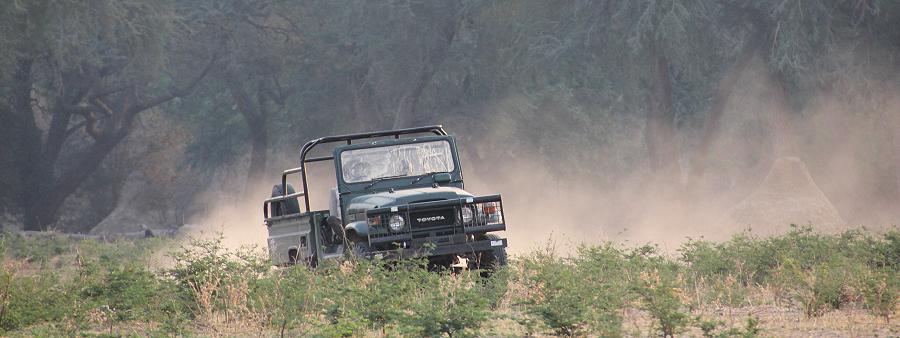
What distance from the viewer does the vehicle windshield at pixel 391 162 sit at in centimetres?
1912

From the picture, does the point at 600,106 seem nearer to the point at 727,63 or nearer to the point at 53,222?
the point at 727,63

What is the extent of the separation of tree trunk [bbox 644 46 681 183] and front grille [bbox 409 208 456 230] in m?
25.0

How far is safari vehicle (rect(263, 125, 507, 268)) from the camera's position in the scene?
57.4ft

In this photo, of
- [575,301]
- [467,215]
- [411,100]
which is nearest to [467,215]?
[467,215]

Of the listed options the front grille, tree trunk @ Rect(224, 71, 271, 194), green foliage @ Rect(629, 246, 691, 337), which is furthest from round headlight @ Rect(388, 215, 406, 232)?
tree trunk @ Rect(224, 71, 271, 194)

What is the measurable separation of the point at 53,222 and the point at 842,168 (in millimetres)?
29426

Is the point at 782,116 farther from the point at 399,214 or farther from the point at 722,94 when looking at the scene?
the point at 399,214

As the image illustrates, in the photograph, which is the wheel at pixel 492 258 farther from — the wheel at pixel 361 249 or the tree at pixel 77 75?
the tree at pixel 77 75

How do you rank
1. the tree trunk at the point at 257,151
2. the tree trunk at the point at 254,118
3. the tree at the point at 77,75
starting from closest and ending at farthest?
the tree at the point at 77,75, the tree trunk at the point at 254,118, the tree trunk at the point at 257,151

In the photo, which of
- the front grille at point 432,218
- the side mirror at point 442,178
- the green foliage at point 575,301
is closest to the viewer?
the green foliage at point 575,301

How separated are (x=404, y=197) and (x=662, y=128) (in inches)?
1046

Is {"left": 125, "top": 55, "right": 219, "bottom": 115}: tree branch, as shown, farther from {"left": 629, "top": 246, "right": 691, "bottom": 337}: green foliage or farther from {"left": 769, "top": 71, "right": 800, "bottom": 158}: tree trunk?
{"left": 629, "top": 246, "right": 691, "bottom": 337}: green foliage

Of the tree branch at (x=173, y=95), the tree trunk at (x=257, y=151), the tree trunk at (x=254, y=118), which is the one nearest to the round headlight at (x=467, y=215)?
the tree trunk at (x=254, y=118)

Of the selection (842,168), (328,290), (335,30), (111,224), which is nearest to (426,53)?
(335,30)
